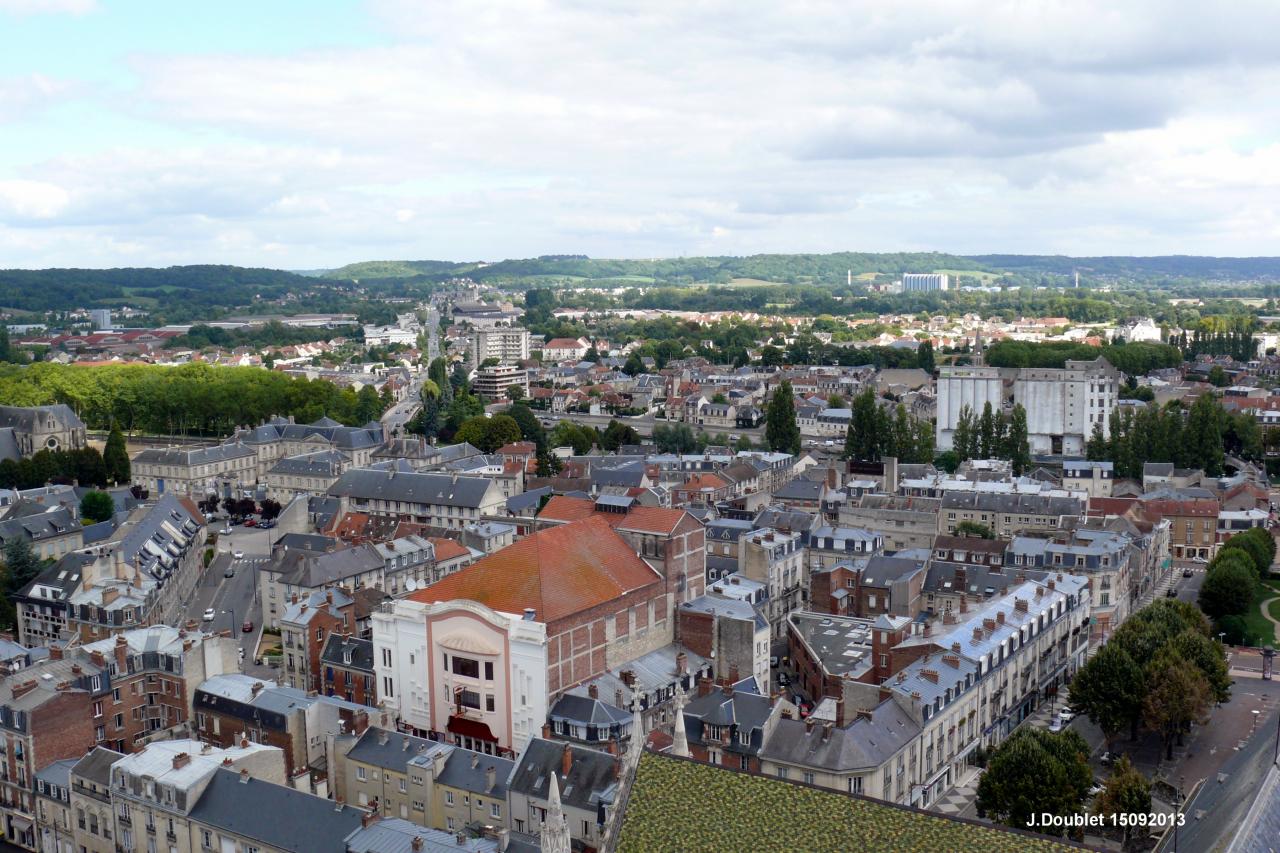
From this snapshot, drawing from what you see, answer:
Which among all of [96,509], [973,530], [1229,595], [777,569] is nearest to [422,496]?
[96,509]

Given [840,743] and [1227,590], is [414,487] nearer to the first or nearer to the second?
[840,743]

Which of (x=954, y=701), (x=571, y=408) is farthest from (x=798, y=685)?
(x=571, y=408)

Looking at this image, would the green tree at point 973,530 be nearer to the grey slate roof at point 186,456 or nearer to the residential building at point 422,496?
the residential building at point 422,496

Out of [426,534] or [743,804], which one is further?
[426,534]

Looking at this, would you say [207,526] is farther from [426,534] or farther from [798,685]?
[798,685]

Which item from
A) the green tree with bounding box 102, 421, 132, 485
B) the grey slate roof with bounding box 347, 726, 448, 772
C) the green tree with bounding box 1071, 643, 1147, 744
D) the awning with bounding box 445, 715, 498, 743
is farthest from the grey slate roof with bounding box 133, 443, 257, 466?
the green tree with bounding box 1071, 643, 1147, 744

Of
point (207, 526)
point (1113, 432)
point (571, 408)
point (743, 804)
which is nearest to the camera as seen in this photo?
point (743, 804)
